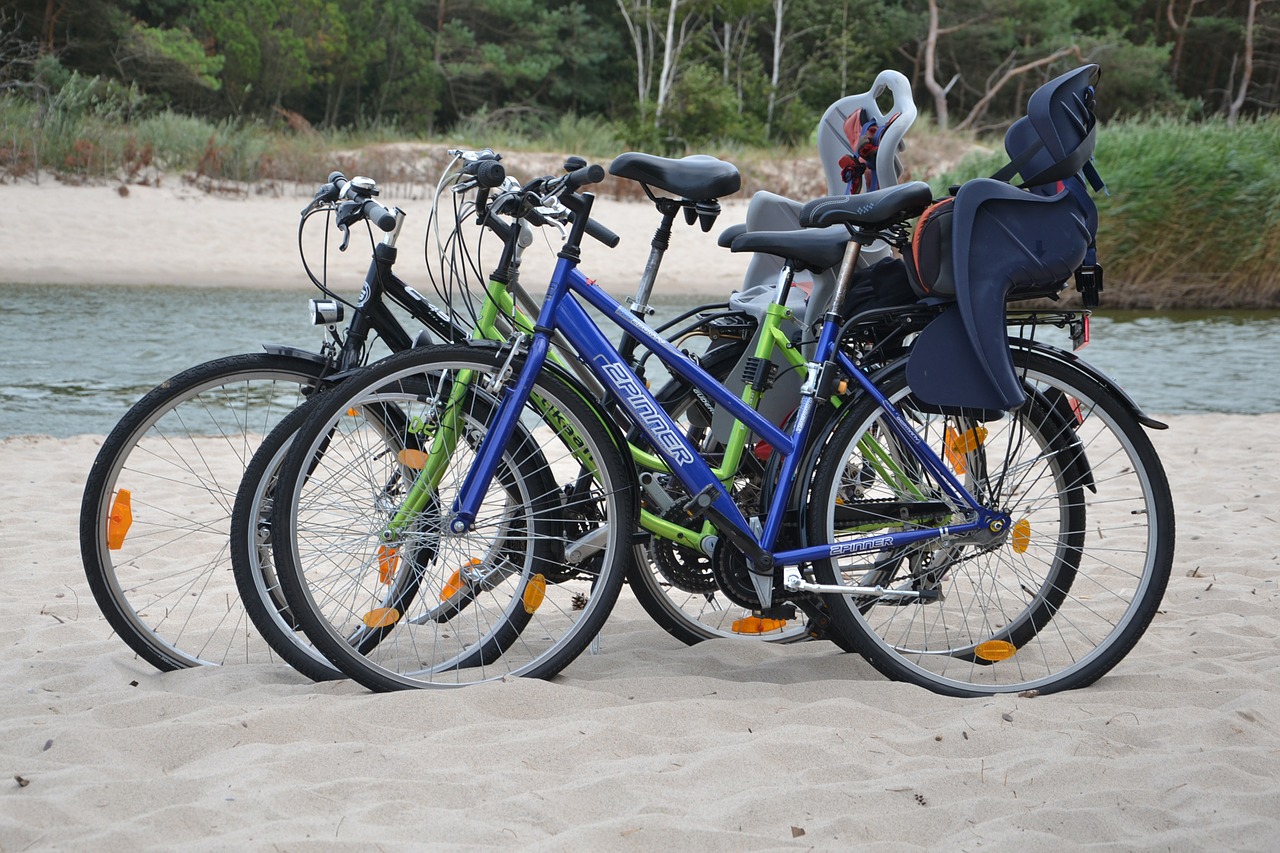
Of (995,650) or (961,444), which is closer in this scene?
(961,444)

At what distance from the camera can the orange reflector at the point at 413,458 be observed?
2869mm

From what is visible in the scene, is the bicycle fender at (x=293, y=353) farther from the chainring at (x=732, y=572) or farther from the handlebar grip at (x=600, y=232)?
the chainring at (x=732, y=572)

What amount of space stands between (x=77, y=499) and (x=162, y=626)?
180 centimetres

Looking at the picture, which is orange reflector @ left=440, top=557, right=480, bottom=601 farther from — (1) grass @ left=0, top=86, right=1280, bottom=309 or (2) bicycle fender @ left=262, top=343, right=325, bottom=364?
(1) grass @ left=0, top=86, right=1280, bottom=309

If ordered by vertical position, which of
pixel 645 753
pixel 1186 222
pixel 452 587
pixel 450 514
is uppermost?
pixel 1186 222

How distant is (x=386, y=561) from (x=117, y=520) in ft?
2.10

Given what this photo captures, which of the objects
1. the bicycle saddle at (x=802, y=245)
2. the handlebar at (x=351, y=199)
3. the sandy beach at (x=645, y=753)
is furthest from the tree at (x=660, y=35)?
the sandy beach at (x=645, y=753)

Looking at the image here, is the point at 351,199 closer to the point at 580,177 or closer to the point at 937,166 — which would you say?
the point at 580,177

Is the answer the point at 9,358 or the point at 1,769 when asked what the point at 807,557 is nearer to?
the point at 1,769

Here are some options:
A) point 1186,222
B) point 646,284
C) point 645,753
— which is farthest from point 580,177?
point 1186,222

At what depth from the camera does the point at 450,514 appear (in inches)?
108

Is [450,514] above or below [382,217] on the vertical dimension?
below

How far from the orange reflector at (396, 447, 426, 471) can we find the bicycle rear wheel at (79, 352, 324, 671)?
297 millimetres

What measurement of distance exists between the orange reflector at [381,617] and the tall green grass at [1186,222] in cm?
1271
